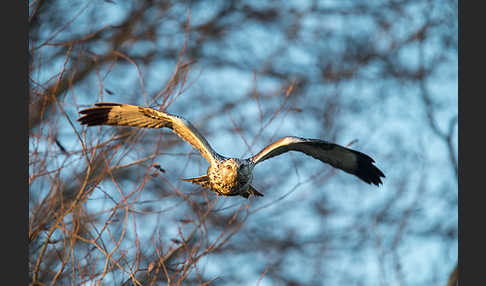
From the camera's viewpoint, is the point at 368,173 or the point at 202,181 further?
the point at 368,173

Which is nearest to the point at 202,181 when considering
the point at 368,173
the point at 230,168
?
the point at 230,168

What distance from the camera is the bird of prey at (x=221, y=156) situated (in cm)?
379

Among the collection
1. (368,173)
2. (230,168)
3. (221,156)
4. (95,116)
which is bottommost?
(230,168)

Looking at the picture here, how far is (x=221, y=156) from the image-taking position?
12.9 ft

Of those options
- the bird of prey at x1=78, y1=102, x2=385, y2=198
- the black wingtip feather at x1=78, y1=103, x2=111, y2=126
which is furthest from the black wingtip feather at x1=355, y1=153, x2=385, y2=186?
the black wingtip feather at x1=78, y1=103, x2=111, y2=126

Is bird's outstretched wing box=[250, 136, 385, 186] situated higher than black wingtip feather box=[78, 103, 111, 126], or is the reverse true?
bird's outstretched wing box=[250, 136, 385, 186]

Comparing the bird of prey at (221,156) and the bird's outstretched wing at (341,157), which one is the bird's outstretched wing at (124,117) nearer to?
the bird of prey at (221,156)

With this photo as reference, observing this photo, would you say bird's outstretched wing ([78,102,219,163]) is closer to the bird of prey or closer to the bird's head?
the bird of prey

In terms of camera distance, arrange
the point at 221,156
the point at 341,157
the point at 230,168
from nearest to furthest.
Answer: the point at 230,168
the point at 221,156
the point at 341,157

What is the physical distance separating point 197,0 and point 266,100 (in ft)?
5.78

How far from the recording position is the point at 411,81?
383 inches

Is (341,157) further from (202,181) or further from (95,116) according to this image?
(95,116)

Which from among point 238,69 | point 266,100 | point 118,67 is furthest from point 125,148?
point 238,69

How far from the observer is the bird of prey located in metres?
3.79
